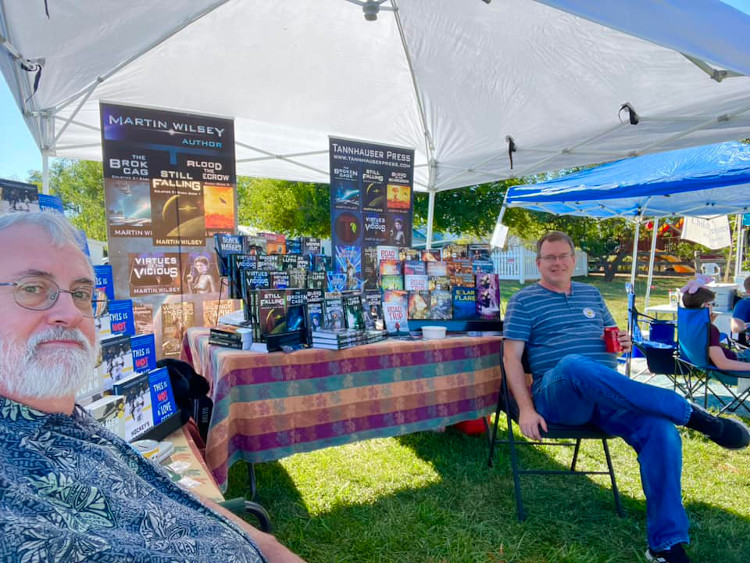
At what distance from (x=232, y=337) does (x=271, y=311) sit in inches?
11.2

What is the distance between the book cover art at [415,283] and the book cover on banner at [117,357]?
192cm

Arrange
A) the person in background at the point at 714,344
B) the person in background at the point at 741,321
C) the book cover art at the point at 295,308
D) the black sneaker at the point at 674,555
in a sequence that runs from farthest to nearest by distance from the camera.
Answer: the person in background at the point at 741,321 → the person in background at the point at 714,344 → the book cover art at the point at 295,308 → the black sneaker at the point at 674,555

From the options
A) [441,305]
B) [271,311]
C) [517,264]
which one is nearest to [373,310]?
[441,305]

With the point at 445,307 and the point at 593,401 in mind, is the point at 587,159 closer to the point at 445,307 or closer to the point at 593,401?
the point at 445,307

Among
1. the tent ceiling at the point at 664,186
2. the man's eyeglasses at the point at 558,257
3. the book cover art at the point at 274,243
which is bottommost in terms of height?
the man's eyeglasses at the point at 558,257

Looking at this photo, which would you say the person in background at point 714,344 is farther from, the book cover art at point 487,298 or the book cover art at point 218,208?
the book cover art at point 218,208

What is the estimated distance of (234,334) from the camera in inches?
102

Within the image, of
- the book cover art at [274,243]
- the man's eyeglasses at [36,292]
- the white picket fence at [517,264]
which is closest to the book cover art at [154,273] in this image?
the book cover art at [274,243]

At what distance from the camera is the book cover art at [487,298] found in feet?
10.7

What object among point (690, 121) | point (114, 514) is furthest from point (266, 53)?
point (114, 514)

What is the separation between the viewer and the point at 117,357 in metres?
1.62

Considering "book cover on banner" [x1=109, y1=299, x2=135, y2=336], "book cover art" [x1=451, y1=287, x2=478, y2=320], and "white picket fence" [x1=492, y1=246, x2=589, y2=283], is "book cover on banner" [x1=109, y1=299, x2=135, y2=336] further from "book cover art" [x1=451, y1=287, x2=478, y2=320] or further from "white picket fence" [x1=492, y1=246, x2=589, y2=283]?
"white picket fence" [x1=492, y1=246, x2=589, y2=283]

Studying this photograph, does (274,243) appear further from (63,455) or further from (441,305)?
(63,455)

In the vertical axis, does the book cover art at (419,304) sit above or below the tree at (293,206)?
below
